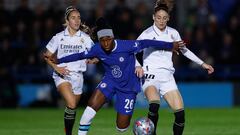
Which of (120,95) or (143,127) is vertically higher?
(120,95)

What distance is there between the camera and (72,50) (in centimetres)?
1383

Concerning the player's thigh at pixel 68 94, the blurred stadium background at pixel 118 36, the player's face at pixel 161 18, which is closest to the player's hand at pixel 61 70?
the player's thigh at pixel 68 94

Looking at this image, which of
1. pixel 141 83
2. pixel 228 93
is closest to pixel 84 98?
pixel 228 93

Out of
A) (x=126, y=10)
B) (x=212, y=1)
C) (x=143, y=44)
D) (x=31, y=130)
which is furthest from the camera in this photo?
(x=212, y=1)

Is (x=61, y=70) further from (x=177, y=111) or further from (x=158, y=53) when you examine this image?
(x=177, y=111)

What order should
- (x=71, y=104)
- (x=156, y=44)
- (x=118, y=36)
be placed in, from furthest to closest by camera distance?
(x=118, y=36) → (x=71, y=104) → (x=156, y=44)

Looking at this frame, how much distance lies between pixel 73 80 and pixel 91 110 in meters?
1.44

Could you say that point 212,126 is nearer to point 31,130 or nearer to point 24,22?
point 31,130

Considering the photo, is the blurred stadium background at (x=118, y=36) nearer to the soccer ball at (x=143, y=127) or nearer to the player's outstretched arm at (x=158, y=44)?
the player's outstretched arm at (x=158, y=44)

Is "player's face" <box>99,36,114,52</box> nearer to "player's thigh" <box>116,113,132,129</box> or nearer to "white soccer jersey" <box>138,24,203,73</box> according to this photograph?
"white soccer jersey" <box>138,24,203,73</box>

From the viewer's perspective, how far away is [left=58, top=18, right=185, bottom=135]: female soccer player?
12547mm

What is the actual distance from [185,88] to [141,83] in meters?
10.7

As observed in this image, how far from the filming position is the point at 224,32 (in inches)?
959

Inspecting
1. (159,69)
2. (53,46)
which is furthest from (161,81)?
(53,46)
